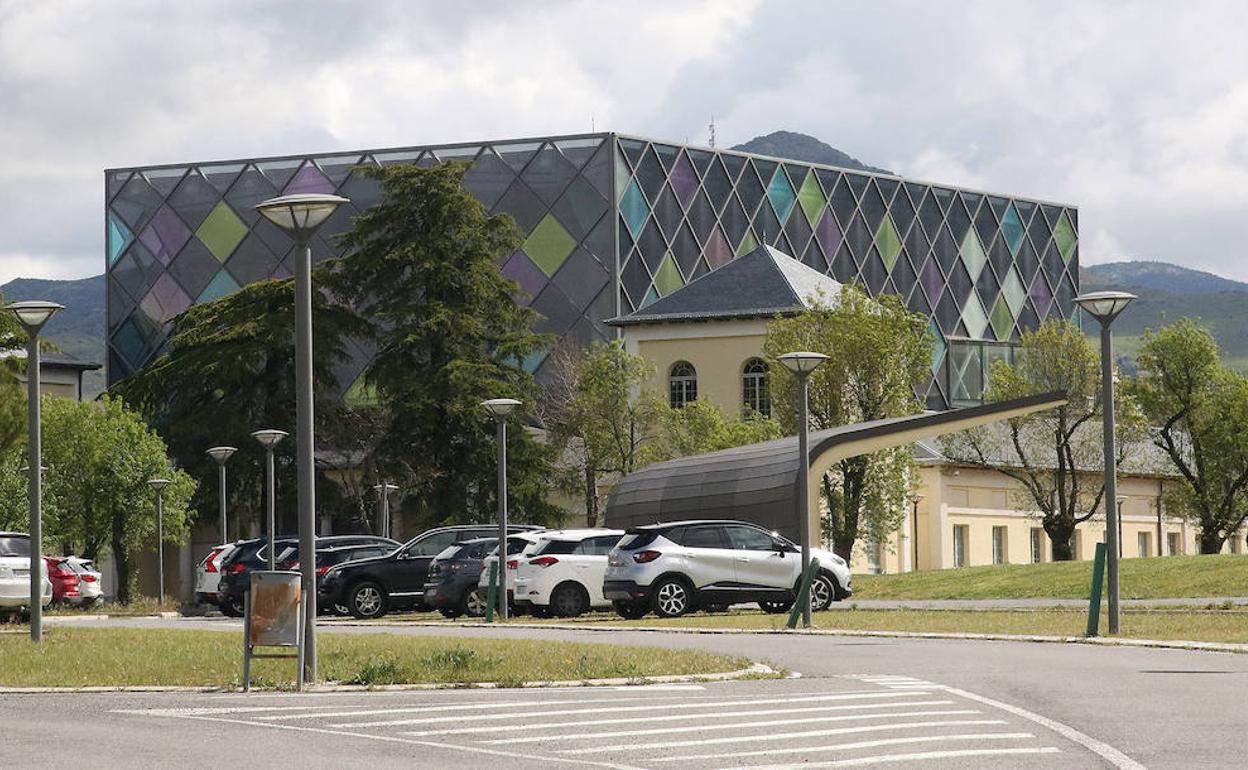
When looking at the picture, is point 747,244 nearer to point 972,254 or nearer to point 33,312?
point 972,254

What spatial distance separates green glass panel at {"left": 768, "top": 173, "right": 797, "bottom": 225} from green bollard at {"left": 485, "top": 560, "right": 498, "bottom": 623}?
199 ft

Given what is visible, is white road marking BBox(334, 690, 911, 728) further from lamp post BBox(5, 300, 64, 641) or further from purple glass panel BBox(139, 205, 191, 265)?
purple glass panel BBox(139, 205, 191, 265)

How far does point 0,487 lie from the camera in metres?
62.0

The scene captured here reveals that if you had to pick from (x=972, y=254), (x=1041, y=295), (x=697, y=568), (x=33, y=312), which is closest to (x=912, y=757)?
(x=33, y=312)

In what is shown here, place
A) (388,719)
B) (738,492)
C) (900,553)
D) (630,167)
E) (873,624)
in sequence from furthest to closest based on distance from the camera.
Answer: (630,167), (900,553), (738,492), (873,624), (388,719)

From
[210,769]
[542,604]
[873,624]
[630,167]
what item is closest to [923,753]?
[210,769]

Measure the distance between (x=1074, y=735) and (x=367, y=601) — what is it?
2881 centimetres

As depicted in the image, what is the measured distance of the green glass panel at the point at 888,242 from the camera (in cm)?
10112

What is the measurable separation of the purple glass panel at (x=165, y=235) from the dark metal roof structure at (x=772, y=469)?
48.1 meters

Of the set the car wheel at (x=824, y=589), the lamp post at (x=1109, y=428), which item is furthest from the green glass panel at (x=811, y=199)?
the lamp post at (x=1109, y=428)

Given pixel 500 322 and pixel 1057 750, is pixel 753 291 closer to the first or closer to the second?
pixel 500 322

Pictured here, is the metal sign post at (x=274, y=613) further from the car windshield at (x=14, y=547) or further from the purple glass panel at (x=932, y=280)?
→ the purple glass panel at (x=932, y=280)

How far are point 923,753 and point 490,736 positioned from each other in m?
2.92

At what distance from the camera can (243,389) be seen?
6650 centimetres
